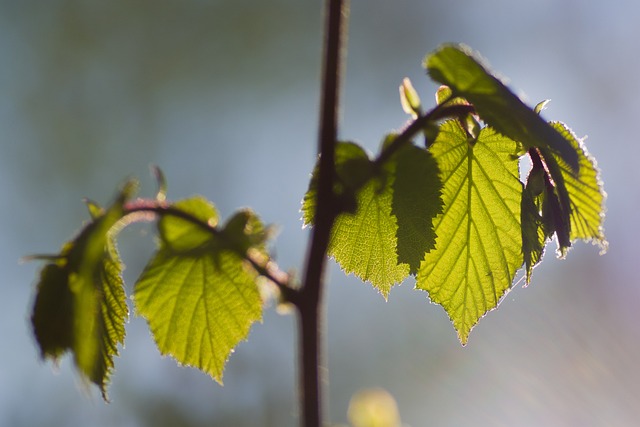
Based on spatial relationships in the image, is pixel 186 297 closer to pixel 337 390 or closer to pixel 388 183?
pixel 388 183

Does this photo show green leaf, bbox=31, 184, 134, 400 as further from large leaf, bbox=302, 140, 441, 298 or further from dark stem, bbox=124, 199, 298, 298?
large leaf, bbox=302, 140, 441, 298

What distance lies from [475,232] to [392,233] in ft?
0.45

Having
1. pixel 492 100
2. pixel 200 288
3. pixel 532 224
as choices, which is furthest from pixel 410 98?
pixel 200 288

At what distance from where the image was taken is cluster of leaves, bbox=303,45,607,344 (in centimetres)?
85

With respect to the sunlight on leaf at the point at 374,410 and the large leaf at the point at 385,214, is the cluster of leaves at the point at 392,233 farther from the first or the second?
the sunlight on leaf at the point at 374,410

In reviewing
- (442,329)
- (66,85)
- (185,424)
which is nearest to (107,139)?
(66,85)

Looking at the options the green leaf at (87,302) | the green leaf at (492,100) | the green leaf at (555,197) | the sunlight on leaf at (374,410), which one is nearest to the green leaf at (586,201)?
the green leaf at (555,197)

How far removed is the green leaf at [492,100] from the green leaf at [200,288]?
28 centimetres

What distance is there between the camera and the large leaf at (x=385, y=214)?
844 mm

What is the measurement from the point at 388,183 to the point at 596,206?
1.01 ft

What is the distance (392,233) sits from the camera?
0.94 m

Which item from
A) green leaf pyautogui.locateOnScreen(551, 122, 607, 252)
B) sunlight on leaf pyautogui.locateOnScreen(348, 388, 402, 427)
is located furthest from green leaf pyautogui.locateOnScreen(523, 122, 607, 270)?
sunlight on leaf pyautogui.locateOnScreen(348, 388, 402, 427)

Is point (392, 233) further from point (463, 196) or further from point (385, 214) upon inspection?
point (463, 196)

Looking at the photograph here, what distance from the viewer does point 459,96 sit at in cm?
86
